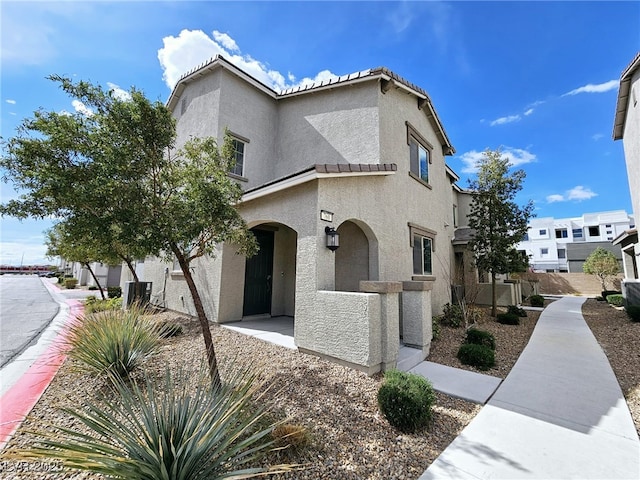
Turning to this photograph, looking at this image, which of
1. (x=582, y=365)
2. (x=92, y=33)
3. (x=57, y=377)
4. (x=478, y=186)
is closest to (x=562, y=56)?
(x=478, y=186)

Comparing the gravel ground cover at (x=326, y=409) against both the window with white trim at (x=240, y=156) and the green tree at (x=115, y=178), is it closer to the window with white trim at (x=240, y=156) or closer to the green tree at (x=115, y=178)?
the green tree at (x=115, y=178)

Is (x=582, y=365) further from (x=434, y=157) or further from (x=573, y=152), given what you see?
(x=573, y=152)

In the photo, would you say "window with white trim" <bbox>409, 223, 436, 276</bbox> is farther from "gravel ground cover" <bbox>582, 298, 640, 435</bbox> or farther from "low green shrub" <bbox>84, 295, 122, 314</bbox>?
"low green shrub" <bbox>84, 295, 122, 314</bbox>

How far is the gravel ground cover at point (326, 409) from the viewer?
3062 millimetres

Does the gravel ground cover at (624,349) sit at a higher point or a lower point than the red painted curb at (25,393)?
higher

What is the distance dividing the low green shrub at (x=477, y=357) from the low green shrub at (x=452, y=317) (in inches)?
133

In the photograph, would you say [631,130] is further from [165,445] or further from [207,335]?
[165,445]

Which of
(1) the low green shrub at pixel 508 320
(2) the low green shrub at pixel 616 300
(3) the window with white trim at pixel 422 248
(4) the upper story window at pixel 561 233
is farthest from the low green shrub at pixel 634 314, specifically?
(4) the upper story window at pixel 561 233

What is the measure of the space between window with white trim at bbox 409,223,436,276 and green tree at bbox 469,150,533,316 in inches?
102

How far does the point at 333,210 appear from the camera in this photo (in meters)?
6.76

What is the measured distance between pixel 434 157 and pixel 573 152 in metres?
22.1

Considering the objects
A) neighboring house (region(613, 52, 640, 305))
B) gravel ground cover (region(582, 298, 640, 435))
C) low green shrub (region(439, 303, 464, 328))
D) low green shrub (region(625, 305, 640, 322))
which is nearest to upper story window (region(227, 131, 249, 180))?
low green shrub (region(439, 303, 464, 328))

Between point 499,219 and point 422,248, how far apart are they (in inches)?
165

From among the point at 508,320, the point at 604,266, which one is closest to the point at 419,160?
the point at 508,320
